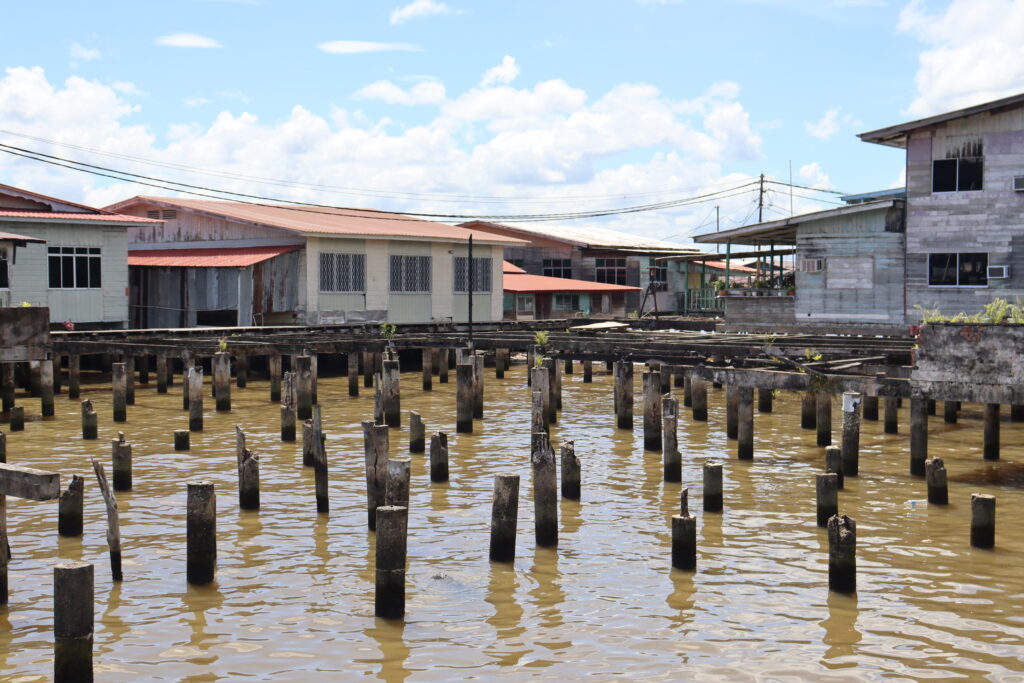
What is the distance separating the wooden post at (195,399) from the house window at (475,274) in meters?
22.7

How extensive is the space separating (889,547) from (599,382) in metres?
22.5

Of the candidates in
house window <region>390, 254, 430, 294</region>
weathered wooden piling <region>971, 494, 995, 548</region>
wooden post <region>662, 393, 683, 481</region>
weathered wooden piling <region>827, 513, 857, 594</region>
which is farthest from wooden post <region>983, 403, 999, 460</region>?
house window <region>390, 254, 430, 294</region>

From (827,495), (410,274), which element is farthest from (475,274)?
(827,495)

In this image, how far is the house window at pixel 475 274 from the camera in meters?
45.8

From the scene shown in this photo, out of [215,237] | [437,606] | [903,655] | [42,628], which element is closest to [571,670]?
[437,606]

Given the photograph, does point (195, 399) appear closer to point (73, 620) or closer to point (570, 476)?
point (570, 476)

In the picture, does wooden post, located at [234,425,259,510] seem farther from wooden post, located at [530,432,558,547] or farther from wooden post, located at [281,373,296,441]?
wooden post, located at [281,373,296,441]

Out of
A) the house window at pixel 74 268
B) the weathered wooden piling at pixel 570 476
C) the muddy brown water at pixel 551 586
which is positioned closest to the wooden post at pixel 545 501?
the muddy brown water at pixel 551 586

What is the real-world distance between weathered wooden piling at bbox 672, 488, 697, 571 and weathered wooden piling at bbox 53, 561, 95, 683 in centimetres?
626

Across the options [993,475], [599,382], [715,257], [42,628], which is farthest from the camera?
[715,257]

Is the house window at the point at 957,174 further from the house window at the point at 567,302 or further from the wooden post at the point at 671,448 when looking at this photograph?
the house window at the point at 567,302

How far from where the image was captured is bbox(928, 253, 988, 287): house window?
32.8 m

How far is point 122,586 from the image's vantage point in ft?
39.3

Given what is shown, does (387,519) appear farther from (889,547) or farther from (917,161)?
(917,161)
